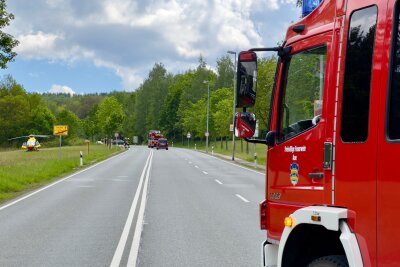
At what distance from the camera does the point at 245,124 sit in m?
4.70

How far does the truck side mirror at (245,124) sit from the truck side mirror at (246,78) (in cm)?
12

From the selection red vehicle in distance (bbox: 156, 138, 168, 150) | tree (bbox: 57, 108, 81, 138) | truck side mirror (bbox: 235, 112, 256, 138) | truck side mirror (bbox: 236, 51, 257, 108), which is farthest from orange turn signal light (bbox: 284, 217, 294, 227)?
tree (bbox: 57, 108, 81, 138)

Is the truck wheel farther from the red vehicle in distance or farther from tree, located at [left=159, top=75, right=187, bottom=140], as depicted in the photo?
tree, located at [left=159, top=75, right=187, bottom=140]

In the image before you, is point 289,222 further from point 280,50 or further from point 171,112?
point 171,112

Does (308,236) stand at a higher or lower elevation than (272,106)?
lower

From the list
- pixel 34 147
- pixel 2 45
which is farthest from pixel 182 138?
pixel 2 45

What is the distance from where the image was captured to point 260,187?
20031 millimetres

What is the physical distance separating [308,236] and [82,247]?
499 cm

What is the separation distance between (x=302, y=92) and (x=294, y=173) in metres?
0.74

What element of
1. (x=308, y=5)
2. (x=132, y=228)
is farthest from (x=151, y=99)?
(x=308, y=5)

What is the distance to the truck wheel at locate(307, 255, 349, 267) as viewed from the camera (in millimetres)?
3898

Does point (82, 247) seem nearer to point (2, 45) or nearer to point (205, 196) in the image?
point (205, 196)

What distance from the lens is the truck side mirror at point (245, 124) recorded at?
4691 mm

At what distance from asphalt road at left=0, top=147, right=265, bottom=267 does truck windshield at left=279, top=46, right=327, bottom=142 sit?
3.16m
